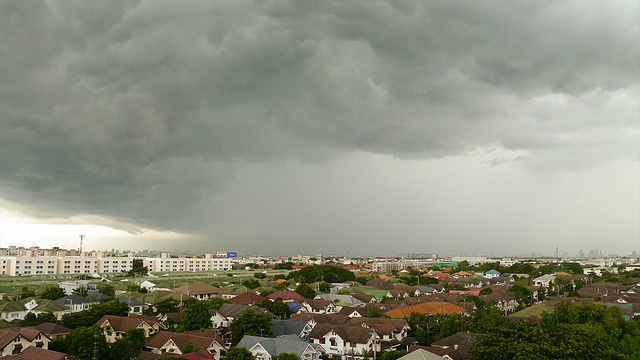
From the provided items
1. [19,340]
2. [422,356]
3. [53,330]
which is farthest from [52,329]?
[422,356]

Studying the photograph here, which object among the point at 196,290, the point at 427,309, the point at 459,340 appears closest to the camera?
the point at 459,340

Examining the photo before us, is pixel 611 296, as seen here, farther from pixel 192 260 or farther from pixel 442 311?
pixel 192 260

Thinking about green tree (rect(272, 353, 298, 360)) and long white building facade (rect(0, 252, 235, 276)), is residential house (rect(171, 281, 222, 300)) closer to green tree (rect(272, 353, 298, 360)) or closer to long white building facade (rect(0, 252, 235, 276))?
green tree (rect(272, 353, 298, 360))

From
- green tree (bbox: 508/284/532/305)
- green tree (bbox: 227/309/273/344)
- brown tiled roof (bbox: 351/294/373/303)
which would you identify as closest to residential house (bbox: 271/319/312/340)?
green tree (bbox: 227/309/273/344)

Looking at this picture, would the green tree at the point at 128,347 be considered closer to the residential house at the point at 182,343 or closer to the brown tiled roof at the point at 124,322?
the residential house at the point at 182,343

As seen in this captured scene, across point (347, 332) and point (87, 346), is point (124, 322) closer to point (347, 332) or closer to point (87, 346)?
point (87, 346)

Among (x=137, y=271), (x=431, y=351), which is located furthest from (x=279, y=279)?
(x=431, y=351)
